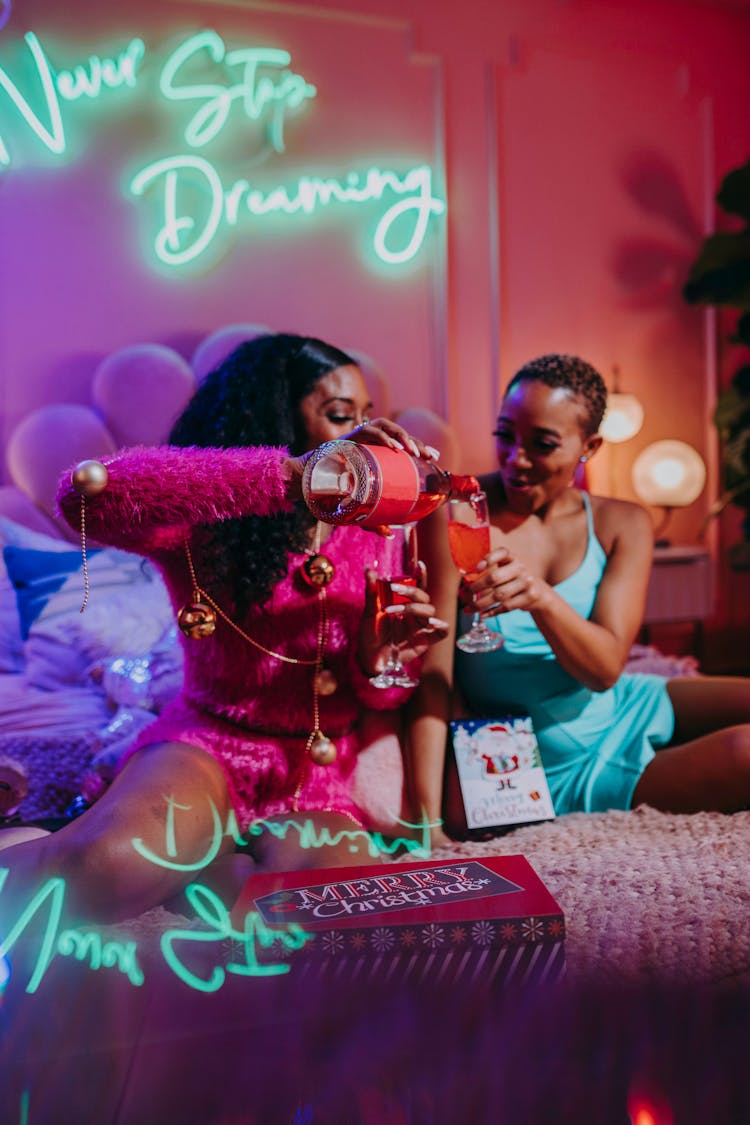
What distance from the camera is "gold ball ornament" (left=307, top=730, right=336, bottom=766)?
1.65 metres

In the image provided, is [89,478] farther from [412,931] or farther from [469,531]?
[412,931]

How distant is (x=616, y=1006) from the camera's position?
960 mm

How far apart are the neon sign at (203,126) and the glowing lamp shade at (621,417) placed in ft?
3.98

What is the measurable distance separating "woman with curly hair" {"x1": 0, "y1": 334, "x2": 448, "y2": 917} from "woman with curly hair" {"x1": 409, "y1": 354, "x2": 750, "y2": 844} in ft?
0.55

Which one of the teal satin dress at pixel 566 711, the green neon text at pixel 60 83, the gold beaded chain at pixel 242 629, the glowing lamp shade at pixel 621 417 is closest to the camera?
the gold beaded chain at pixel 242 629

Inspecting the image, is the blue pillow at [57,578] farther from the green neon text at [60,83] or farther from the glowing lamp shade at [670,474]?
the glowing lamp shade at [670,474]

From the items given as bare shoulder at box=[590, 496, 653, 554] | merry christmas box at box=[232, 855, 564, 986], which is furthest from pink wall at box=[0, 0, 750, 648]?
merry christmas box at box=[232, 855, 564, 986]

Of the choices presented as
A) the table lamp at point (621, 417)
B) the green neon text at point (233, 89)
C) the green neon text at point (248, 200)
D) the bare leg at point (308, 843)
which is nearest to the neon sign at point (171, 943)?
the bare leg at point (308, 843)

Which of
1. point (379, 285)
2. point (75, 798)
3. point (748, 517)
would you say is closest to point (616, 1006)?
point (75, 798)

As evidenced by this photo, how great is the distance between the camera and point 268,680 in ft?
5.53

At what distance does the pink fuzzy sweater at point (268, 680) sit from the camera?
1596mm

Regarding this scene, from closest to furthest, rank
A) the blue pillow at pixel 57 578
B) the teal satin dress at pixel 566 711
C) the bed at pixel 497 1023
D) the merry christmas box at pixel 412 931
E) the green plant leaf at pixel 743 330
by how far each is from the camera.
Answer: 1. the bed at pixel 497 1023
2. the merry christmas box at pixel 412 931
3. the teal satin dress at pixel 566 711
4. the blue pillow at pixel 57 578
5. the green plant leaf at pixel 743 330

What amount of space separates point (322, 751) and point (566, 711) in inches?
22.8

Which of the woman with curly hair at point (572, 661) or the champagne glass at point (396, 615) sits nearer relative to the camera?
the champagne glass at point (396, 615)
